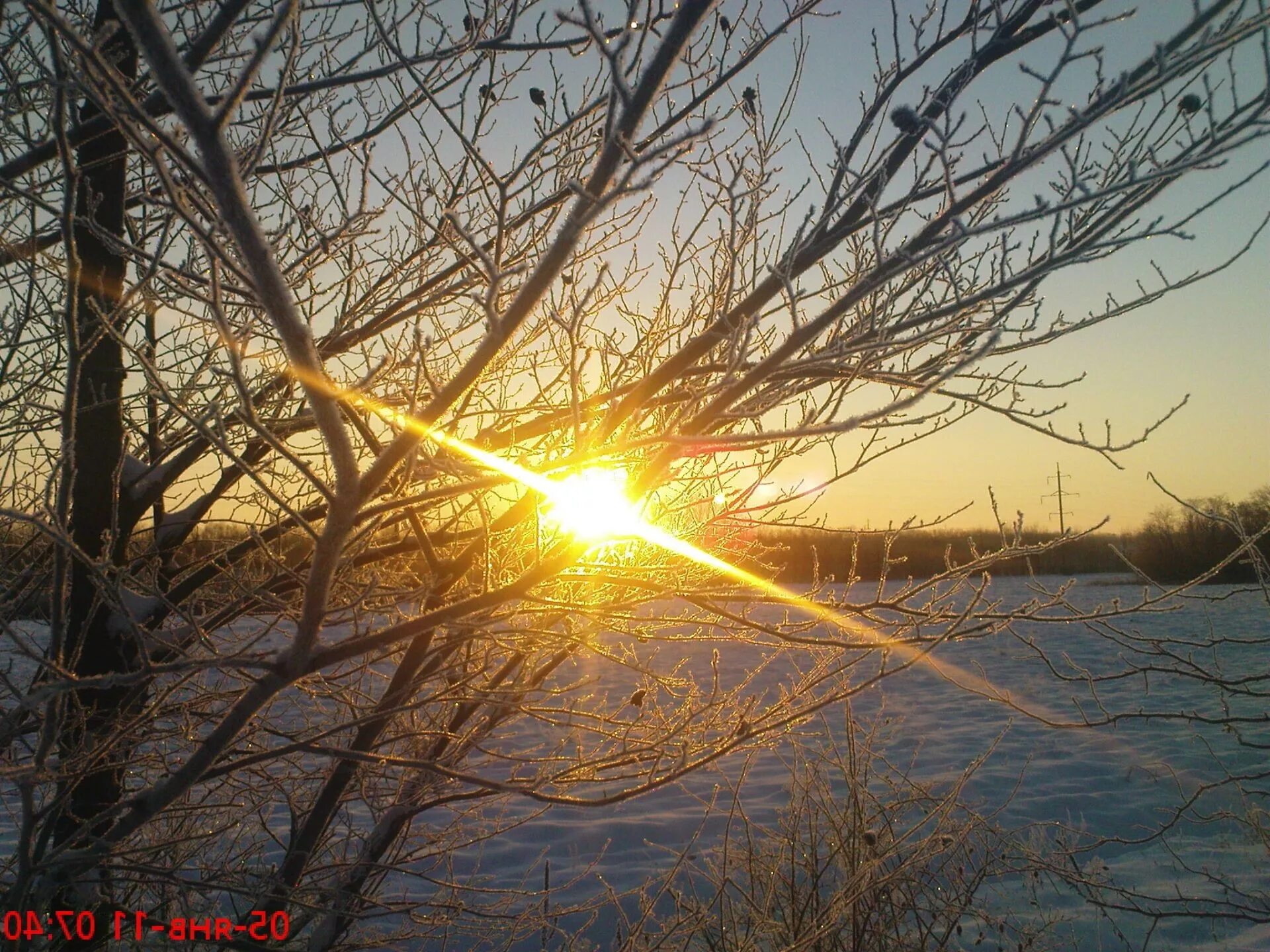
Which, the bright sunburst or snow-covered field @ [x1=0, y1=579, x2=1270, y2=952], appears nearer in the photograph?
the bright sunburst

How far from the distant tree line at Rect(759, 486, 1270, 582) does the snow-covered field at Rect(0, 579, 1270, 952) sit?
35 cm

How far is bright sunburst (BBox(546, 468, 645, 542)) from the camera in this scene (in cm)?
158

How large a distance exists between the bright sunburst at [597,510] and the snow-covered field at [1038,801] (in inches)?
48.0

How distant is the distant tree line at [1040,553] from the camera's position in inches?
96.7

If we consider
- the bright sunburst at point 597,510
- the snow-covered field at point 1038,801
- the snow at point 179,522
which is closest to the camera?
the bright sunburst at point 597,510

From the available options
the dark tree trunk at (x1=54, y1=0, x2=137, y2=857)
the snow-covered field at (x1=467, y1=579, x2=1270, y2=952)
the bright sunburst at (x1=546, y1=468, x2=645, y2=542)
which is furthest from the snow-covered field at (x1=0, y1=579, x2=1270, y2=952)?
the dark tree trunk at (x1=54, y1=0, x2=137, y2=857)

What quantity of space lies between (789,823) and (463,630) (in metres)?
2.23

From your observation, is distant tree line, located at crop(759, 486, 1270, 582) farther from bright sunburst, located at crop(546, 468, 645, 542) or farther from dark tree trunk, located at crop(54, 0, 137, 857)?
dark tree trunk, located at crop(54, 0, 137, 857)

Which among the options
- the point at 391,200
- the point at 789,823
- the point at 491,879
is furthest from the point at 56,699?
the point at 491,879

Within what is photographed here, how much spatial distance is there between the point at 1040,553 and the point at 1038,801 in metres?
5.83

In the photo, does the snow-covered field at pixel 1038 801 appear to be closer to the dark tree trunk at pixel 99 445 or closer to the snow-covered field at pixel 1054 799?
the snow-covered field at pixel 1054 799

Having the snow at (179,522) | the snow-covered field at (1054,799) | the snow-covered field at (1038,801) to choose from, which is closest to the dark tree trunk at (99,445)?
the snow at (179,522)

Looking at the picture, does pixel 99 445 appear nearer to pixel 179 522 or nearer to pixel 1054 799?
pixel 179 522

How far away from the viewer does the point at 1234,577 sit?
17.5 metres
